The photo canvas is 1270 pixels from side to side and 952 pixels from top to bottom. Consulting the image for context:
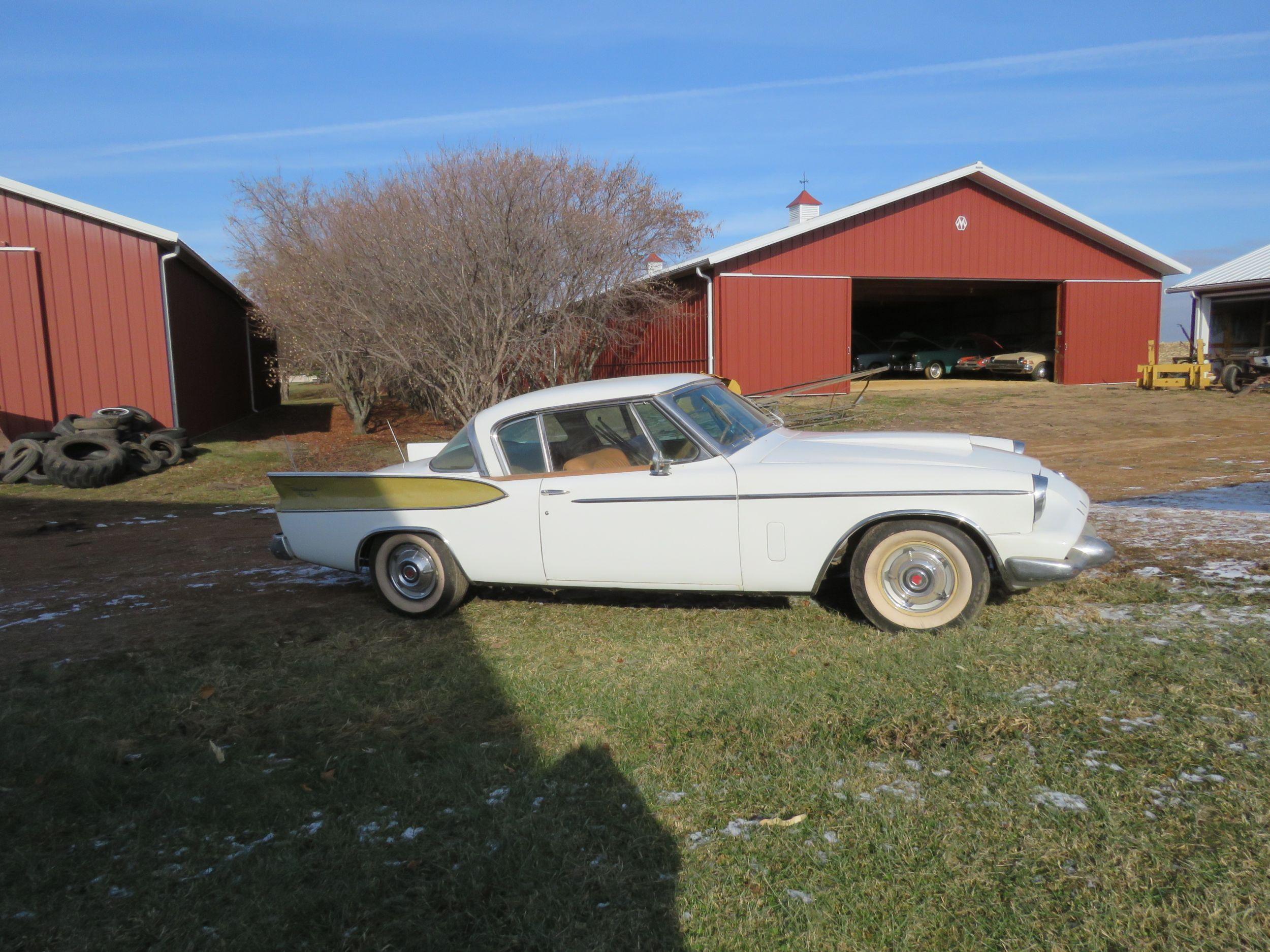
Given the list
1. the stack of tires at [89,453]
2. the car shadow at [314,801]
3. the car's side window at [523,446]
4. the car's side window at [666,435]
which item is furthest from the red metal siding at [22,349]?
the car's side window at [666,435]

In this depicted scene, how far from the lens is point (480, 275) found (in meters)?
14.4

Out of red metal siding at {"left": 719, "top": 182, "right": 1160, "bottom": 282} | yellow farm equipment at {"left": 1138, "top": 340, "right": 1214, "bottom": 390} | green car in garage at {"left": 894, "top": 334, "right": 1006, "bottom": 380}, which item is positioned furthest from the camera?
green car in garage at {"left": 894, "top": 334, "right": 1006, "bottom": 380}

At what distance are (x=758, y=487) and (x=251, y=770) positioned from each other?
282 centimetres

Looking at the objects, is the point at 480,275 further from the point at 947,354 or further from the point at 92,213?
the point at 947,354

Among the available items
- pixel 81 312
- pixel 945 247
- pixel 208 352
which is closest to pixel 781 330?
pixel 945 247

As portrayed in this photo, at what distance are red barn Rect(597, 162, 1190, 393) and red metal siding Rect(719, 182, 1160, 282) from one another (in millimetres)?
26

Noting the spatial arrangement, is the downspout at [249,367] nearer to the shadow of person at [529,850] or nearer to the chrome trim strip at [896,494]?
the chrome trim strip at [896,494]

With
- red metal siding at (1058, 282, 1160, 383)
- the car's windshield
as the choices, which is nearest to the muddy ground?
the car's windshield

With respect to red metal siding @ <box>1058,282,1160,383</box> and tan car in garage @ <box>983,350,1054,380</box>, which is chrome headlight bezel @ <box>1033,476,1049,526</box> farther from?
tan car in garage @ <box>983,350,1054,380</box>

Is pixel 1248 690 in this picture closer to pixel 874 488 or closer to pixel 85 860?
pixel 874 488

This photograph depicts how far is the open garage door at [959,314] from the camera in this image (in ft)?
81.5

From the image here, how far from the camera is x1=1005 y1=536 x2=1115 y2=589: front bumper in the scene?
4.67 metres

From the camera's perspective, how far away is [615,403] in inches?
220

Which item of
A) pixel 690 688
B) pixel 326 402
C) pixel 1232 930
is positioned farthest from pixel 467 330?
pixel 326 402
